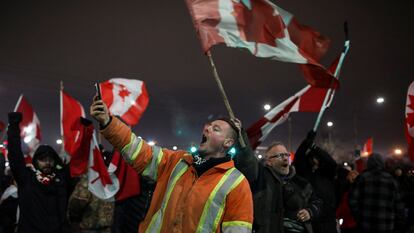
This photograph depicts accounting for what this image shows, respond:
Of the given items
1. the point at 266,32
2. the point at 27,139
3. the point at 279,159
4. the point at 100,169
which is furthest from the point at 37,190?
the point at 27,139

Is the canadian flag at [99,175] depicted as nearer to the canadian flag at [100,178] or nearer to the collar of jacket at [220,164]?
the canadian flag at [100,178]

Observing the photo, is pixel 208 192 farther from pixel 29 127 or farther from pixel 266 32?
pixel 29 127

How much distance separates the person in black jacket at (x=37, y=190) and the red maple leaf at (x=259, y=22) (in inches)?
129

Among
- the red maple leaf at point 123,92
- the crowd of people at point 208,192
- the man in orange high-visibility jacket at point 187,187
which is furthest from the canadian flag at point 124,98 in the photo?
the man in orange high-visibility jacket at point 187,187

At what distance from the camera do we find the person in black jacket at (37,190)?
5.80 meters

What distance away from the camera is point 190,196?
349 centimetres

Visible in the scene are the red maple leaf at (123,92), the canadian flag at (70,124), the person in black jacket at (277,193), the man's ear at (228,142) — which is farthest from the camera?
the red maple leaf at (123,92)

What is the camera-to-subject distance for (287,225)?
5.39 metres

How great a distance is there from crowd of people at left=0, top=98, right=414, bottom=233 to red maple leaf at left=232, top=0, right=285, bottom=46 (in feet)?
4.82

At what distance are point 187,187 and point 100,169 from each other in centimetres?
326

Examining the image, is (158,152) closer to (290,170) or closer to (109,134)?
(109,134)

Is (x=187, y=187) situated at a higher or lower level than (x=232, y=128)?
lower

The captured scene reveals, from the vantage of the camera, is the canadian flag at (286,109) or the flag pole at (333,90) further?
the canadian flag at (286,109)

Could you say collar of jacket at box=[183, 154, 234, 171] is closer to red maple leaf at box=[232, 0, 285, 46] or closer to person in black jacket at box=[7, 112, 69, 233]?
red maple leaf at box=[232, 0, 285, 46]
